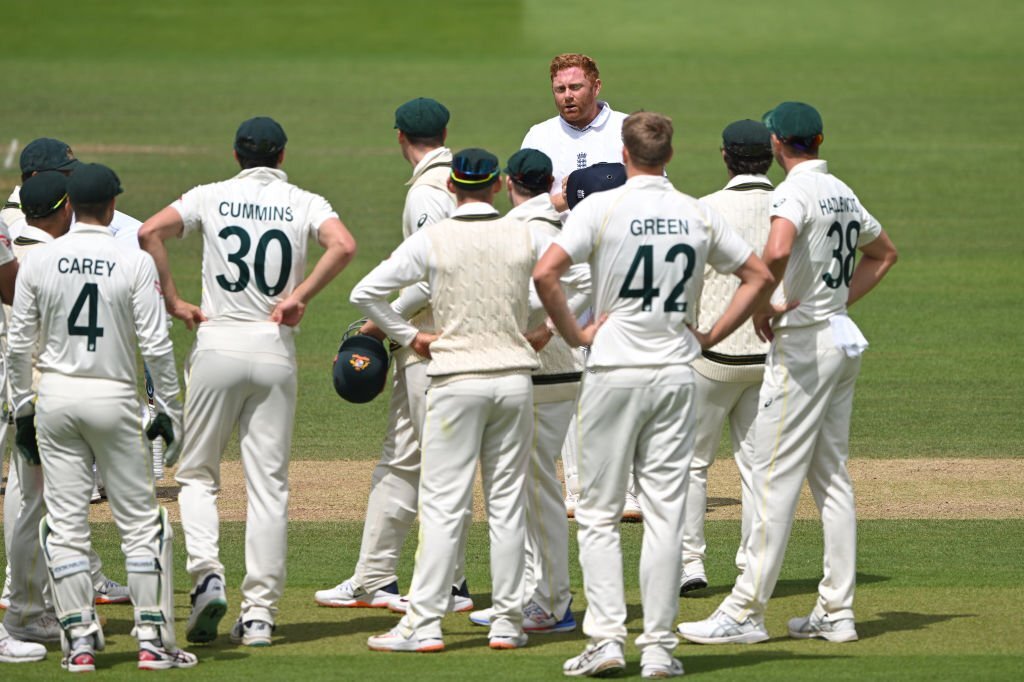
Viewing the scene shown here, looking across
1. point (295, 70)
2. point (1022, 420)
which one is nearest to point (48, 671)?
point (1022, 420)

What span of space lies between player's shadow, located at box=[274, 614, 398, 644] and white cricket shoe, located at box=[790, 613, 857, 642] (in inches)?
81.8

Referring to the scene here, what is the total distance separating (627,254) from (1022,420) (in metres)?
7.42

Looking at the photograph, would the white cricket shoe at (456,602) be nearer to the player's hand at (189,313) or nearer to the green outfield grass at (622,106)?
the player's hand at (189,313)

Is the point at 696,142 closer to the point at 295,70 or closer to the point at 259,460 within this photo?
the point at 295,70

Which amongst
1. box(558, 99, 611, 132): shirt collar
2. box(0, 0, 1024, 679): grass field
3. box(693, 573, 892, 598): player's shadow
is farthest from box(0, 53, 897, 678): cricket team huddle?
box(558, 99, 611, 132): shirt collar

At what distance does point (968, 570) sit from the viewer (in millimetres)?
9531

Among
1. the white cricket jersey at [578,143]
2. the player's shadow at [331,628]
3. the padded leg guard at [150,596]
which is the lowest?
the player's shadow at [331,628]

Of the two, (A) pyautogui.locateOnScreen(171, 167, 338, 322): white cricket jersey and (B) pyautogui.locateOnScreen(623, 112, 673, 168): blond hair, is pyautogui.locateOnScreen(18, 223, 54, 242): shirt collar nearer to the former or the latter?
(A) pyautogui.locateOnScreen(171, 167, 338, 322): white cricket jersey

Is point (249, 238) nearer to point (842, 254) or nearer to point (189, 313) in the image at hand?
point (189, 313)

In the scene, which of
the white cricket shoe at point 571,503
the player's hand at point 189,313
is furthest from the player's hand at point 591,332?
the white cricket shoe at point 571,503

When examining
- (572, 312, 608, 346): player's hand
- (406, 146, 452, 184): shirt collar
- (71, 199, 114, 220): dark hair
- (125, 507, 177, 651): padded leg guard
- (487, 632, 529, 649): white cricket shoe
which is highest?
(406, 146, 452, 184): shirt collar

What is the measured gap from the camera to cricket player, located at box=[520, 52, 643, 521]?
1088cm

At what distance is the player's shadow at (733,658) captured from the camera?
773 cm

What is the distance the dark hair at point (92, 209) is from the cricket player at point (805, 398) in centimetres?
318
